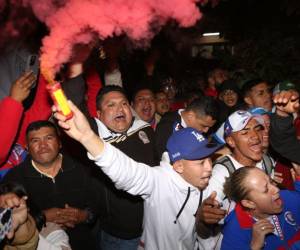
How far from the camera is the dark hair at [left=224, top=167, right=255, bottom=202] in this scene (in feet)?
10.6

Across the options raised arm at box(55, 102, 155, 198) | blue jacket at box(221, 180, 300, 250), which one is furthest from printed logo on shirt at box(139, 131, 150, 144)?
blue jacket at box(221, 180, 300, 250)

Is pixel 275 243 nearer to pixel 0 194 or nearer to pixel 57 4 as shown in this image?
pixel 0 194

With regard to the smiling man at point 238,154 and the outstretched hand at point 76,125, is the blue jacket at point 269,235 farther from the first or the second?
the outstretched hand at point 76,125

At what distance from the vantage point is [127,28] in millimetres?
3967

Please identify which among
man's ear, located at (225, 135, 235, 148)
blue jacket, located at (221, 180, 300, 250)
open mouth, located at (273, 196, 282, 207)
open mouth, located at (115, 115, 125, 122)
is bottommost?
blue jacket, located at (221, 180, 300, 250)

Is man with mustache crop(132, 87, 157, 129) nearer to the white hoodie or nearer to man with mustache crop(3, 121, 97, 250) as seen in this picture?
man with mustache crop(3, 121, 97, 250)

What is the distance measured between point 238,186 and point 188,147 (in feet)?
2.01

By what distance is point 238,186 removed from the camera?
128 inches

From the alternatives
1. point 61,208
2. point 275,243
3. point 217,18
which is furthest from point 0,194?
point 217,18

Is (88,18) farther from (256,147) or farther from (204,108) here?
(256,147)

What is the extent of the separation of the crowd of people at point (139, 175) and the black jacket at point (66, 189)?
11 mm

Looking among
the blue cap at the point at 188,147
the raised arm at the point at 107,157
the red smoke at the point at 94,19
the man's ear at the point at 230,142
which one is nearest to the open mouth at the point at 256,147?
the man's ear at the point at 230,142

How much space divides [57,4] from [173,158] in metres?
2.10

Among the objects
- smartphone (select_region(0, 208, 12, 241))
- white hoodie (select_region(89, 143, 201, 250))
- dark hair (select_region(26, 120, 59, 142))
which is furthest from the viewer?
dark hair (select_region(26, 120, 59, 142))
